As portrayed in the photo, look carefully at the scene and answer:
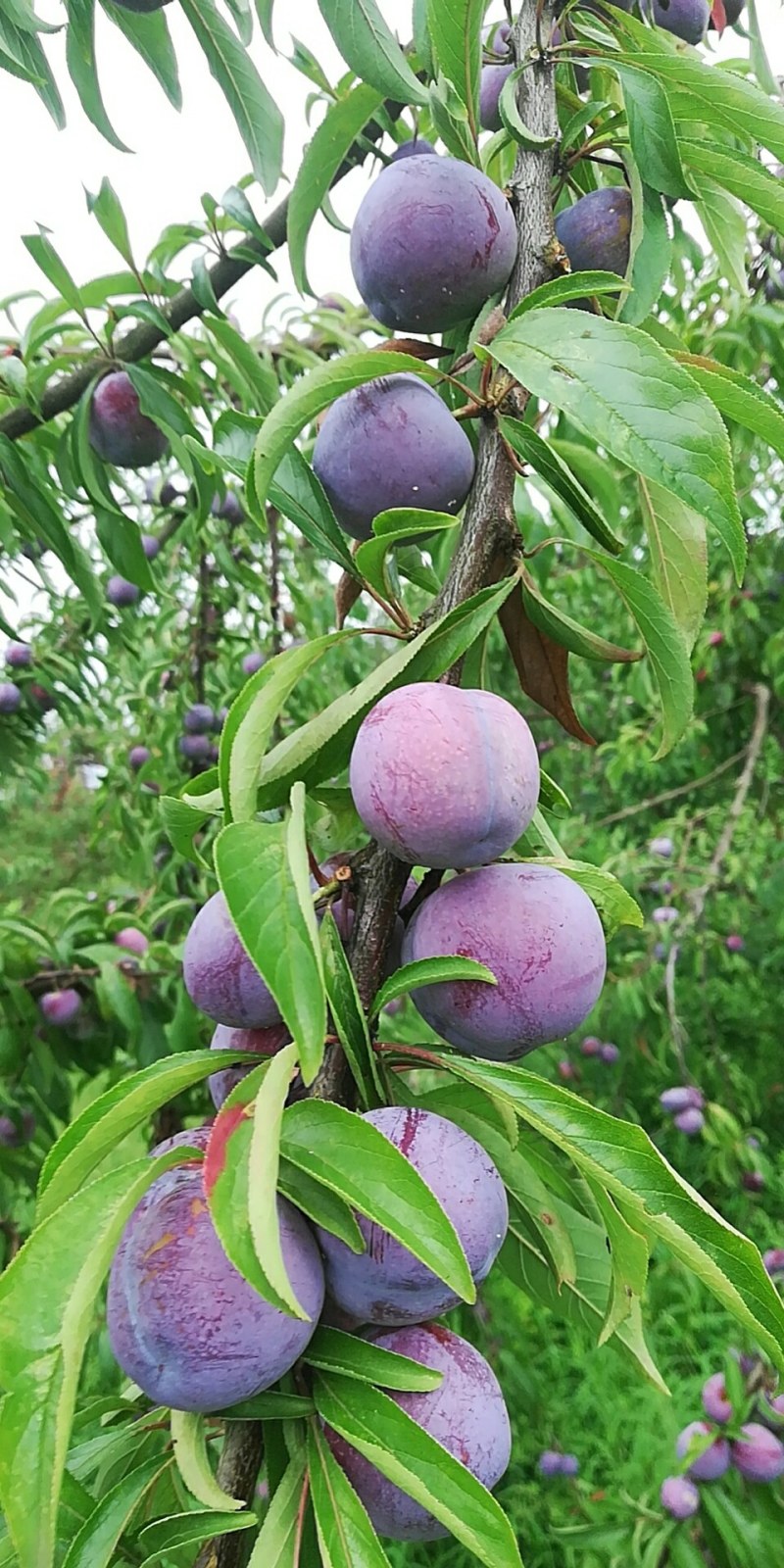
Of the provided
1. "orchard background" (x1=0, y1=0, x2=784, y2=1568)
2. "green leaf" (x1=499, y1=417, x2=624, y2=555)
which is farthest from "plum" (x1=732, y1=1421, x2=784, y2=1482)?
"green leaf" (x1=499, y1=417, x2=624, y2=555)

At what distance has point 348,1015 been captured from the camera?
1.44 ft

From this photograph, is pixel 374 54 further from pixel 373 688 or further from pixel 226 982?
pixel 226 982

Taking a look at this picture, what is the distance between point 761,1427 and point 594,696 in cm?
255

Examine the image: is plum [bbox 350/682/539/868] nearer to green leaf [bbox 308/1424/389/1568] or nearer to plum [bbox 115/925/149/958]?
green leaf [bbox 308/1424/389/1568]

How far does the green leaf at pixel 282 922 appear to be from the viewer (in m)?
0.34

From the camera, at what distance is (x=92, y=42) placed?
740 millimetres

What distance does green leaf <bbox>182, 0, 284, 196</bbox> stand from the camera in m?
0.67

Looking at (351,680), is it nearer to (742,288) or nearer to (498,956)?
(742,288)

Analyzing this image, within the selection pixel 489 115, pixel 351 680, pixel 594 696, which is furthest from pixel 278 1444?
pixel 594 696

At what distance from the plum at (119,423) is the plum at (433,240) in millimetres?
646

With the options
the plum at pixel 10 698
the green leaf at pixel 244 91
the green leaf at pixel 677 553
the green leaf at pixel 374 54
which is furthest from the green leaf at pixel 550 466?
the plum at pixel 10 698

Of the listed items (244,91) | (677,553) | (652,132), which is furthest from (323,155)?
(677,553)

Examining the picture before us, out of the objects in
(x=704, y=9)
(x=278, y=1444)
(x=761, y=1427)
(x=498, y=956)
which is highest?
(x=704, y=9)

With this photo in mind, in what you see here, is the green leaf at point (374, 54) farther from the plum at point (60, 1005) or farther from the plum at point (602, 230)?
the plum at point (60, 1005)
